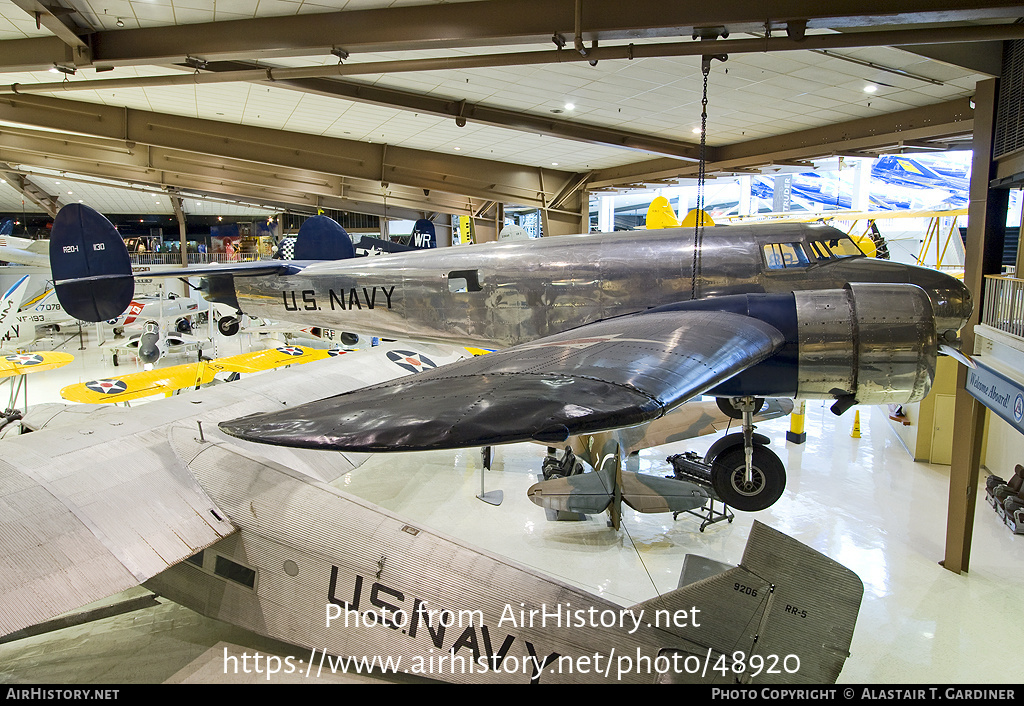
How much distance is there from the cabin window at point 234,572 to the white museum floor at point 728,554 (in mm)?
1013

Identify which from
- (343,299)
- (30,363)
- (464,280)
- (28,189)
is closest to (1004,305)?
(464,280)

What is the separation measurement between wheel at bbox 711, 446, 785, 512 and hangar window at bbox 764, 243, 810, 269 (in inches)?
81.6

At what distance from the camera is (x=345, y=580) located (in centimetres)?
529

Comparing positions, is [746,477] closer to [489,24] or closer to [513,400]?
[513,400]

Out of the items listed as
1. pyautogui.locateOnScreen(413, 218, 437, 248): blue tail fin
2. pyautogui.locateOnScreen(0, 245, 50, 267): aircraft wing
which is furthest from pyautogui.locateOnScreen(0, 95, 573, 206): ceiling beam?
pyautogui.locateOnScreen(0, 245, 50, 267): aircraft wing

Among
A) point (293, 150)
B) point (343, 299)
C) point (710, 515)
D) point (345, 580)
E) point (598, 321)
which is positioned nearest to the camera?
point (345, 580)

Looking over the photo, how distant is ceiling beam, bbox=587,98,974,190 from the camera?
906 centimetres

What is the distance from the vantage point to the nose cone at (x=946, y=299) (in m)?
5.52

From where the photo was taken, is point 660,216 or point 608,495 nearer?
point 608,495

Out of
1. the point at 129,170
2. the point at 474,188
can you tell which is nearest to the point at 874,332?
the point at 474,188

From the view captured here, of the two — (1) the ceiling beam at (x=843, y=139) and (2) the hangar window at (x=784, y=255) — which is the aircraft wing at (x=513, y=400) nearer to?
(2) the hangar window at (x=784, y=255)

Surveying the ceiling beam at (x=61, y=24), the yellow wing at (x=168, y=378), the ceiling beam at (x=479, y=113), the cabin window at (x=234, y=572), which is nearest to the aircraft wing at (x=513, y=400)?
the cabin window at (x=234, y=572)

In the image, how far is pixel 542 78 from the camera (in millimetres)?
9047

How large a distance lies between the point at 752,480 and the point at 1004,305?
4561 mm
